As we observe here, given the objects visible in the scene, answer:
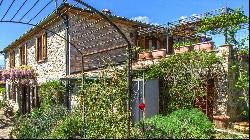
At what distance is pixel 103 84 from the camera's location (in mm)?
11375

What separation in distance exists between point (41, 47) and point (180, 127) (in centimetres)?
1256

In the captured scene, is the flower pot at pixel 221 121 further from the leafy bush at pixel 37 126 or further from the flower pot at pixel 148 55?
the leafy bush at pixel 37 126

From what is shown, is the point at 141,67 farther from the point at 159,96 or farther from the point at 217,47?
the point at 217,47

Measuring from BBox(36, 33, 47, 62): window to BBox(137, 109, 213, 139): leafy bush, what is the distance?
1057 cm

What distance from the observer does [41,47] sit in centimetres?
1948

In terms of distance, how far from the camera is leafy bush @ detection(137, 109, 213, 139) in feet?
28.4

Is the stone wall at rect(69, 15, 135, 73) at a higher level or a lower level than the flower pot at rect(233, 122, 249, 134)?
higher

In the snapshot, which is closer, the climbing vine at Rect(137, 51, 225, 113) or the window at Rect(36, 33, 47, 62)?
the climbing vine at Rect(137, 51, 225, 113)

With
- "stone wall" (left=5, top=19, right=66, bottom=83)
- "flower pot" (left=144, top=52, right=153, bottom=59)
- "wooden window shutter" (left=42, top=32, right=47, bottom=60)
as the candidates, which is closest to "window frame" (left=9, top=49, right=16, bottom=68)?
"stone wall" (left=5, top=19, right=66, bottom=83)

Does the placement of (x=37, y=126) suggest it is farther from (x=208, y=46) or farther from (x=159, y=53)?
(x=208, y=46)

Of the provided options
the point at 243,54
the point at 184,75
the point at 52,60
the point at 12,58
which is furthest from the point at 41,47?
the point at 243,54

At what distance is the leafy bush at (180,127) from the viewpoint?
28.4 ft

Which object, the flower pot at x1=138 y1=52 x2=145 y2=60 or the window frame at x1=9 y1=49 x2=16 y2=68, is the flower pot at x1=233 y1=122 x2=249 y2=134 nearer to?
the flower pot at x1=138 y1=52 x2=145 y2=60

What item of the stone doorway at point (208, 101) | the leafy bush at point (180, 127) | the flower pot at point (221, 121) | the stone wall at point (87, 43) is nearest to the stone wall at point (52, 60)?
the stone wall at point (87, 43)
